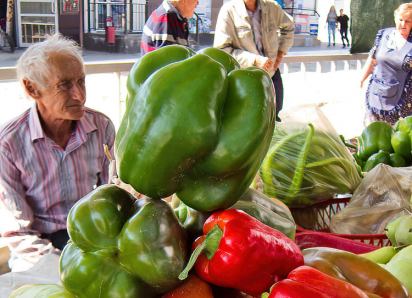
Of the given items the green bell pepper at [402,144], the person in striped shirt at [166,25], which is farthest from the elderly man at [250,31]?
the green bell pepper at [402,144]

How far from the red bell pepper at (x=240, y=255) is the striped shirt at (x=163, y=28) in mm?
2690

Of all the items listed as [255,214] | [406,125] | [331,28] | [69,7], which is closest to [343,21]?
[331,28]

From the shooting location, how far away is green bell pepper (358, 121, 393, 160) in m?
2.07

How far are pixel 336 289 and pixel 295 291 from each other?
0.06 m

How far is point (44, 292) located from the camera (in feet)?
2.40

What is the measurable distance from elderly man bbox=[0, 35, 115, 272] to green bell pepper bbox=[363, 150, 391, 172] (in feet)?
3.98

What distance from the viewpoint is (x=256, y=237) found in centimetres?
60

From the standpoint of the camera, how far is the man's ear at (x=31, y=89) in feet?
6.63

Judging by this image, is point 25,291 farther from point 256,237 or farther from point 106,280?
point 256,237

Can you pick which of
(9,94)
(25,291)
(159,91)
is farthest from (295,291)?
(9,94)

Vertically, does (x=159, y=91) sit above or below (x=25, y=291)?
above

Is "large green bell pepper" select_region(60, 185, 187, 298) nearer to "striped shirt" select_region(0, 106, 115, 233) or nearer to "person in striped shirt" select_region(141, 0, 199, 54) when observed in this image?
"striped shirt" select_region(0, 106, 115, 233)

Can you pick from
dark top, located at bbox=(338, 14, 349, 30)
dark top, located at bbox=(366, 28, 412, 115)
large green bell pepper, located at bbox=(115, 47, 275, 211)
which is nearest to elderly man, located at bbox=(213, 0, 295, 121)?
dark top, located at bbox=(366, 28, 412, 115)

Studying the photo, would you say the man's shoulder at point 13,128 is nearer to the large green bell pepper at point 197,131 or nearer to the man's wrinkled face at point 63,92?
the man's wrinkled face at point 63,92
